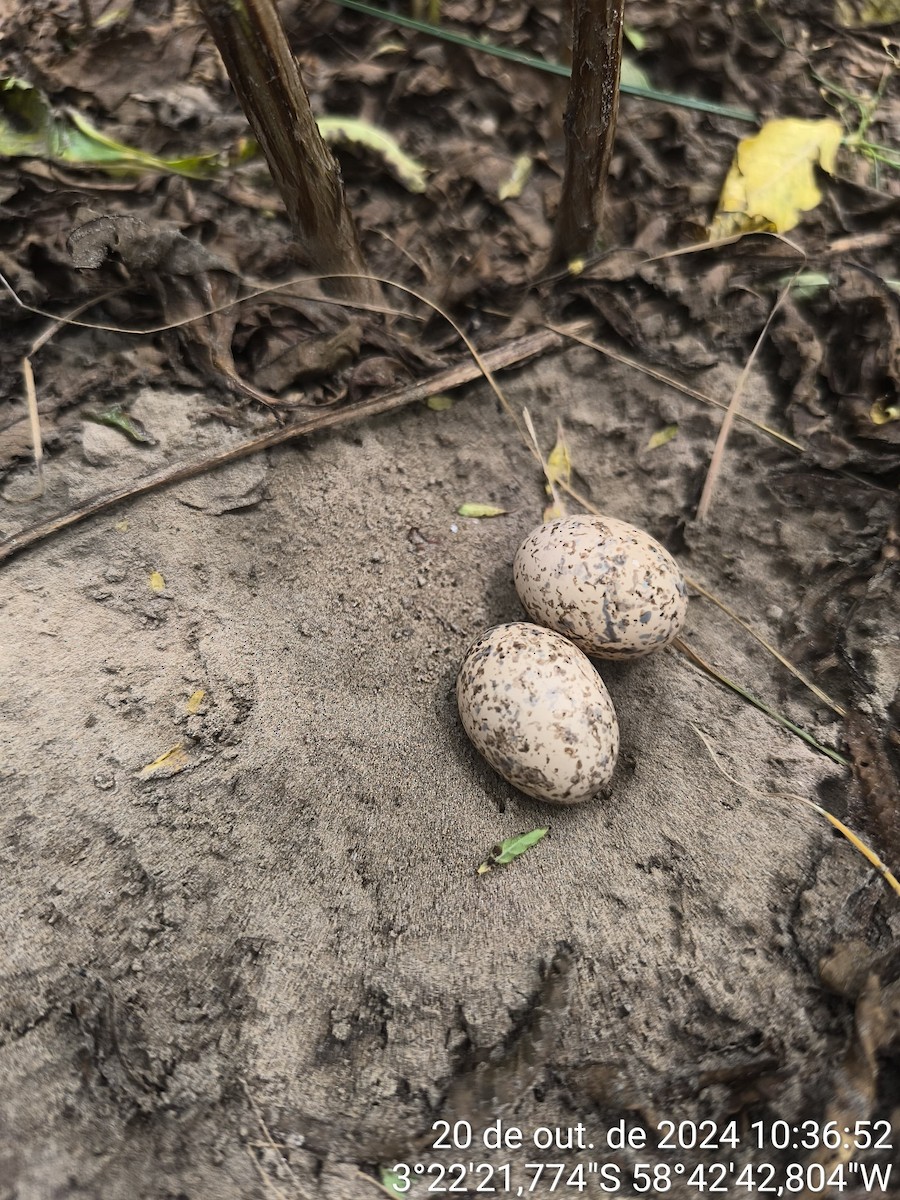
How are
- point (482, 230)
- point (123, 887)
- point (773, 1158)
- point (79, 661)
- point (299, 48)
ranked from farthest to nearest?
point (299, 48)
point (482, 230)
point (79, 661)
point (123, 887)
point (773, 1158)

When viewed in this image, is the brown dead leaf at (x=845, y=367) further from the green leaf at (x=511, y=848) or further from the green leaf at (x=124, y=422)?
the green leaf at (x=124, y=422)

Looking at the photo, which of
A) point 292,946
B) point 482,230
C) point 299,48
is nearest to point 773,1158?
point 292,946

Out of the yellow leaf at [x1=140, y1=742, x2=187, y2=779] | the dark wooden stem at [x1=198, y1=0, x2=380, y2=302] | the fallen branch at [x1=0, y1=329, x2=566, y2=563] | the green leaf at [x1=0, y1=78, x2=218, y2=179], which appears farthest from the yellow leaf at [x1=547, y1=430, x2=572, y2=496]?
the green leaf at [x1=0, y1=78, x2=218, y2=179]

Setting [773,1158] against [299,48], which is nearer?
→ [773,1158]

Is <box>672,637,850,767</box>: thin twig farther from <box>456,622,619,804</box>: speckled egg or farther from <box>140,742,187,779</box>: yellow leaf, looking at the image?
<box>140,742,187,779</box>: yellow leaf

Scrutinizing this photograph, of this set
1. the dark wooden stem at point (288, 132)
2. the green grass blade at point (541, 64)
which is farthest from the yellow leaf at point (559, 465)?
the green grass blade at point (541, 64)

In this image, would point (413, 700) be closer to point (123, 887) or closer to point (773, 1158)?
point (123, 887)

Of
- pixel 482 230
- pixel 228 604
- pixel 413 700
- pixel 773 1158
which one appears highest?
pixel 482 230

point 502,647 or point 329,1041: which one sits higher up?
point 502,647
